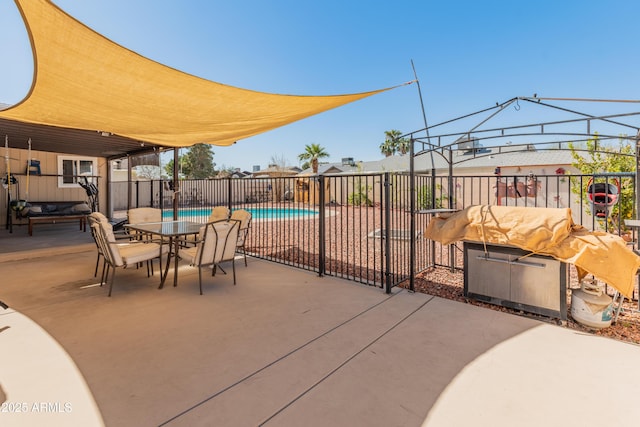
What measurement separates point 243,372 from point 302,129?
31.7m

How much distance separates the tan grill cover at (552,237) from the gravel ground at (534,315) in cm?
43

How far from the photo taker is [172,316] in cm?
299

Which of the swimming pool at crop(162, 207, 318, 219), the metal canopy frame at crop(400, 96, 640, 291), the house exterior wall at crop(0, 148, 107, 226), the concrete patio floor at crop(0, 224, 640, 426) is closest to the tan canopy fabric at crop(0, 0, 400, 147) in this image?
the metal canopy frame at crop(400, 96, 640, 291)

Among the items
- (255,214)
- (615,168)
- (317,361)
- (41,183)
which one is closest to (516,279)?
(317,361)

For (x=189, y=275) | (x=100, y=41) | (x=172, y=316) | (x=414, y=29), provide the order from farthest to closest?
(x=414, y=29), (x=189, y=275), (x=172, y=316), (x=100, y=41)

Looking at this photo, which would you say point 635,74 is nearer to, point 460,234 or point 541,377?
point 460,234

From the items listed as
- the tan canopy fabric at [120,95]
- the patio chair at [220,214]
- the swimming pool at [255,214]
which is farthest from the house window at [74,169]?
the tan canopy fabric at [120,95]

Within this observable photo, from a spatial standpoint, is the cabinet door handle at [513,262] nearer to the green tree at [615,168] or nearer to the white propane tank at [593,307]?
the white propane tank at [593,307]

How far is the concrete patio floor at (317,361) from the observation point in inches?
66.2

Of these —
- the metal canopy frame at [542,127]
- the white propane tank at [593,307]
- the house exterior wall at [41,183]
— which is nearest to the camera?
the white propane tank at [593,307]

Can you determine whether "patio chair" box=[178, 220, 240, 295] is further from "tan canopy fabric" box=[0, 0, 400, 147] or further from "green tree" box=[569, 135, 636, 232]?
"green tree" box=[569, 135, 636, 232]

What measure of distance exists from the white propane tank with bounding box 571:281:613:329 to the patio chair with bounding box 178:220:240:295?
3.88 m

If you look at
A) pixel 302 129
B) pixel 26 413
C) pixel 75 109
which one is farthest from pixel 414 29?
pixel 302 129

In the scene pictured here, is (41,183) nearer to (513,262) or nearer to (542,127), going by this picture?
(513,262)
